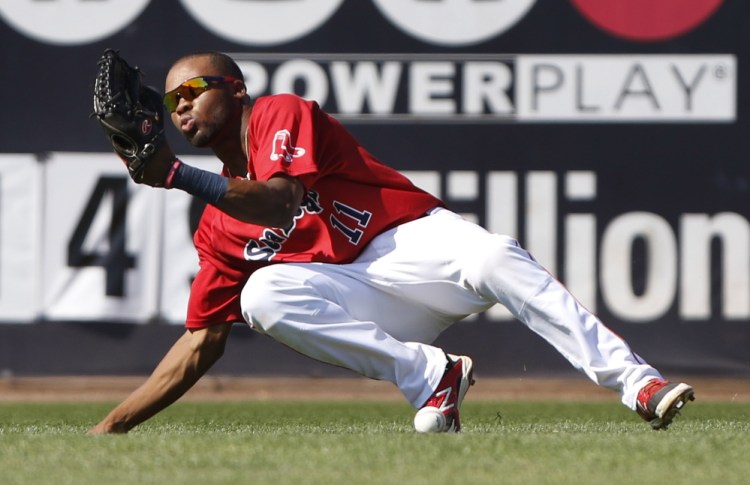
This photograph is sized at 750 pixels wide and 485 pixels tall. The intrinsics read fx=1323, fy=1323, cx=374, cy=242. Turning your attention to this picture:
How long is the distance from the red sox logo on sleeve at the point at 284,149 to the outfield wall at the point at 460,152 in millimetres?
2504

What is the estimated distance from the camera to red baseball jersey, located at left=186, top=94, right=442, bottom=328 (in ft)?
13.2

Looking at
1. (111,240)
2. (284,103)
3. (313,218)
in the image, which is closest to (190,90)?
(284,103)

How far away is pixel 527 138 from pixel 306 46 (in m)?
1.16

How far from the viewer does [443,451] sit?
3.18 meters

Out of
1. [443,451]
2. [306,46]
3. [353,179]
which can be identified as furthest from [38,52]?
[443,451]

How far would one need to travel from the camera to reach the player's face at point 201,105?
161 inches

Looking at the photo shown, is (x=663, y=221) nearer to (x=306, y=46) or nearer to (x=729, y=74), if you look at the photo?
(x=729, y=74)

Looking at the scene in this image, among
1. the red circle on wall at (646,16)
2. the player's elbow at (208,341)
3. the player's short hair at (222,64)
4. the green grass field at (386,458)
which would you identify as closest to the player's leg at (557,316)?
the green grass field at (386,458)

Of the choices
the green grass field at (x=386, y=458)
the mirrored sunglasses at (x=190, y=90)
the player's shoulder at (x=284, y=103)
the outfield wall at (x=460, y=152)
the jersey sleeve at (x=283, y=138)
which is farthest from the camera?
the outfield wall at (x=460, y=152)

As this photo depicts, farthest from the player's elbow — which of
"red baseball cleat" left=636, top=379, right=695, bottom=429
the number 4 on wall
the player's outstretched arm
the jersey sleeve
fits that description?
the number 4 on wall

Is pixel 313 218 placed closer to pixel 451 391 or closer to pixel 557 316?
pixel 451 391

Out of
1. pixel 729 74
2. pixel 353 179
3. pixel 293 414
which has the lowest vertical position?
pixel 293 414

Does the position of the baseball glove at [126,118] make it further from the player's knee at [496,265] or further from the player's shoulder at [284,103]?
the player's knee at [496,265]

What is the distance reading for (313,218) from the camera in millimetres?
4078
